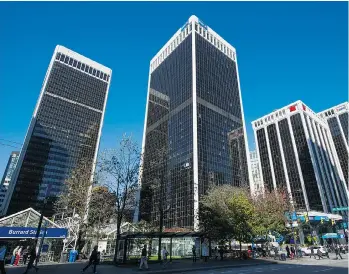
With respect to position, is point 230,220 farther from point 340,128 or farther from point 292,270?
point 340,128

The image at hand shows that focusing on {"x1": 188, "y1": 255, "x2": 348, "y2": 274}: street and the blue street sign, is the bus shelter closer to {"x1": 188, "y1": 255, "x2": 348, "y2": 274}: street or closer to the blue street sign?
{"x1": 188, "y1": 255, "x2": 348, "y2": 274}: street

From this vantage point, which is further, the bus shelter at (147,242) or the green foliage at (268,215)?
the green foliage at (268,215)

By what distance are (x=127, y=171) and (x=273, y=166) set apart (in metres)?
112

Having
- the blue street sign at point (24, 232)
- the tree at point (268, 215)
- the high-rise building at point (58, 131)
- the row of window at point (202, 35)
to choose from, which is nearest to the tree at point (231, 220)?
the tree at point (268, 215)

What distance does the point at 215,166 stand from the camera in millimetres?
92875

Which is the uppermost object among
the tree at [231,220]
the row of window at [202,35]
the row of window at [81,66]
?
the row of window at [81,66]

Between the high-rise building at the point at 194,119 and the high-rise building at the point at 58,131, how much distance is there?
4093 cm

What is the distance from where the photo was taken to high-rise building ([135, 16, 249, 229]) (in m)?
87.2

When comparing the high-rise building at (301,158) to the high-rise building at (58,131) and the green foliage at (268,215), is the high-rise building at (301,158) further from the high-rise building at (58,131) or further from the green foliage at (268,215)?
the high-rise building at (58,131)

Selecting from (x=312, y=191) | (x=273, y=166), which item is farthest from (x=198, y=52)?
(x=312, y=191)

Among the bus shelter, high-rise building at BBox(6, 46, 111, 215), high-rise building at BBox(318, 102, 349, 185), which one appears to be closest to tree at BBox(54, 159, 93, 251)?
the bus shelter

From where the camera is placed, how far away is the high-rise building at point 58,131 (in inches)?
5054

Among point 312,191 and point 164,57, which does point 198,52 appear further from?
point 312,191

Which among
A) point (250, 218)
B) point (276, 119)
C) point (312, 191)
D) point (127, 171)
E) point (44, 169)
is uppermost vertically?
point (276, 119)
